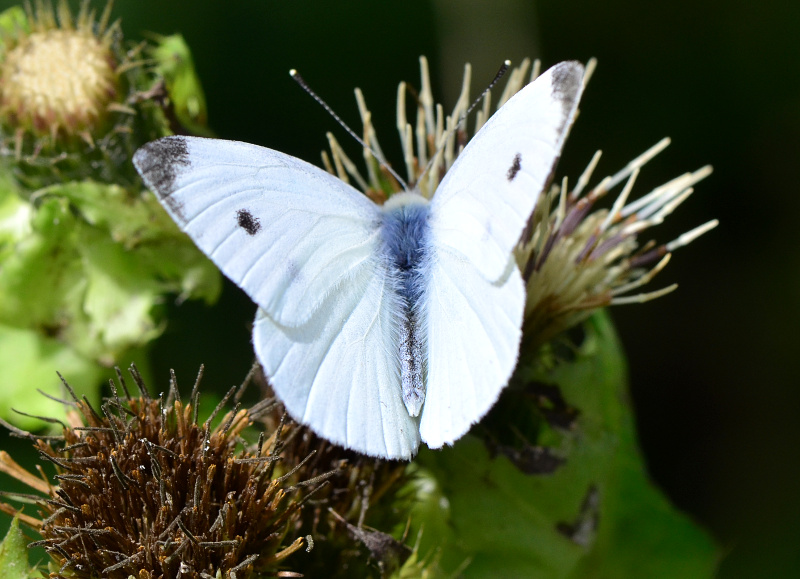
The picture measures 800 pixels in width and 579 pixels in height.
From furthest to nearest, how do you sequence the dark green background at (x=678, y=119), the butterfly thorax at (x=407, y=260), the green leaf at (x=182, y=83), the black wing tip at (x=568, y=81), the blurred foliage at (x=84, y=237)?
1. the dark green background at (x=678, y=119)
2. the green leaf at (x=182, y=83)
3. the blurred foliage at (x=84, y=237)
4. the butterfly thorax at (x=407, y=260)
5. the black wing tip at (x=568, y=81)

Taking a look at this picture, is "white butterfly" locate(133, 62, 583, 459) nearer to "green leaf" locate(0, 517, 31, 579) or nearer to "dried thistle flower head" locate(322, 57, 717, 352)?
"dried thistle flower head" locate(322, 57, 717, 352)

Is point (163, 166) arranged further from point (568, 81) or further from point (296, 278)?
point (568, 81)

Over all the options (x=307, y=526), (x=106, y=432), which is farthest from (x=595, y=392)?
(x=106, y=432)

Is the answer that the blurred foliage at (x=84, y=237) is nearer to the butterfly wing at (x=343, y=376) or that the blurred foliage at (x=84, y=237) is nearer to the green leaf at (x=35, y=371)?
the green leaf at (x=35, y=371)

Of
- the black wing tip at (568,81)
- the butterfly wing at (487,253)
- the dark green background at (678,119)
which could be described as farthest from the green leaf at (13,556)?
the dark green background at (678,119)

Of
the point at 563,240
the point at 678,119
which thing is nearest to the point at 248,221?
the point at 563,240
